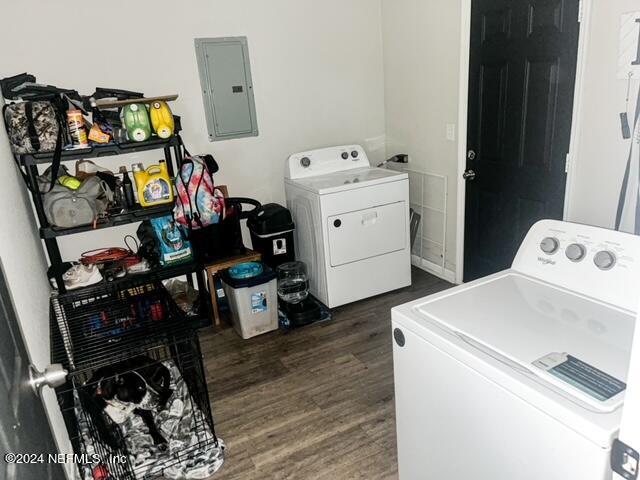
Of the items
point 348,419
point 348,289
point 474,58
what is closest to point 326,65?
point 474,58

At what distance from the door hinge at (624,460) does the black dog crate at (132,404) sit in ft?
4.95

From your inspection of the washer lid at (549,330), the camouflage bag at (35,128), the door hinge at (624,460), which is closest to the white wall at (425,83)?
the washer lid at (549,330)

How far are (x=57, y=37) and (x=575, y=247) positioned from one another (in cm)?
299

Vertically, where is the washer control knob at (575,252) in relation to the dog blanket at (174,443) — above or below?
above

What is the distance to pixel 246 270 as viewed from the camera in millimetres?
2992

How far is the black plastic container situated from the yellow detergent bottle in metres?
0.68

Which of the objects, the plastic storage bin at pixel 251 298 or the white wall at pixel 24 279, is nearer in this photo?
the white wall at pixel 24 279

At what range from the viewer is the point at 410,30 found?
3.40m

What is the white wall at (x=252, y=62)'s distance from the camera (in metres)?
2.83

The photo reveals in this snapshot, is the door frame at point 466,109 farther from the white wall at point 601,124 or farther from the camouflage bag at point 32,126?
the camouflage bag at point 32,126

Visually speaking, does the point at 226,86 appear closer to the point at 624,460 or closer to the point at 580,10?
the point at 580,10

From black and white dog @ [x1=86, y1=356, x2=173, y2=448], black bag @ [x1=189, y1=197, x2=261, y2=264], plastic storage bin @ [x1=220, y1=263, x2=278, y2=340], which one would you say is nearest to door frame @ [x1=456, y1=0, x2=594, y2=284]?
plastic storage bin @ [x1=220, y1=263, x2=278, y2=340]

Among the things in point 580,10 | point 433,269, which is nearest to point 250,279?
point 433,269

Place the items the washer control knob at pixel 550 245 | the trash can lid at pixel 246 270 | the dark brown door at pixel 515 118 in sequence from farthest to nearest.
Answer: the trash can lid at pixel 246 270
the dark brown door at pixel 515 118
the washer control knob at pixel 550 245
